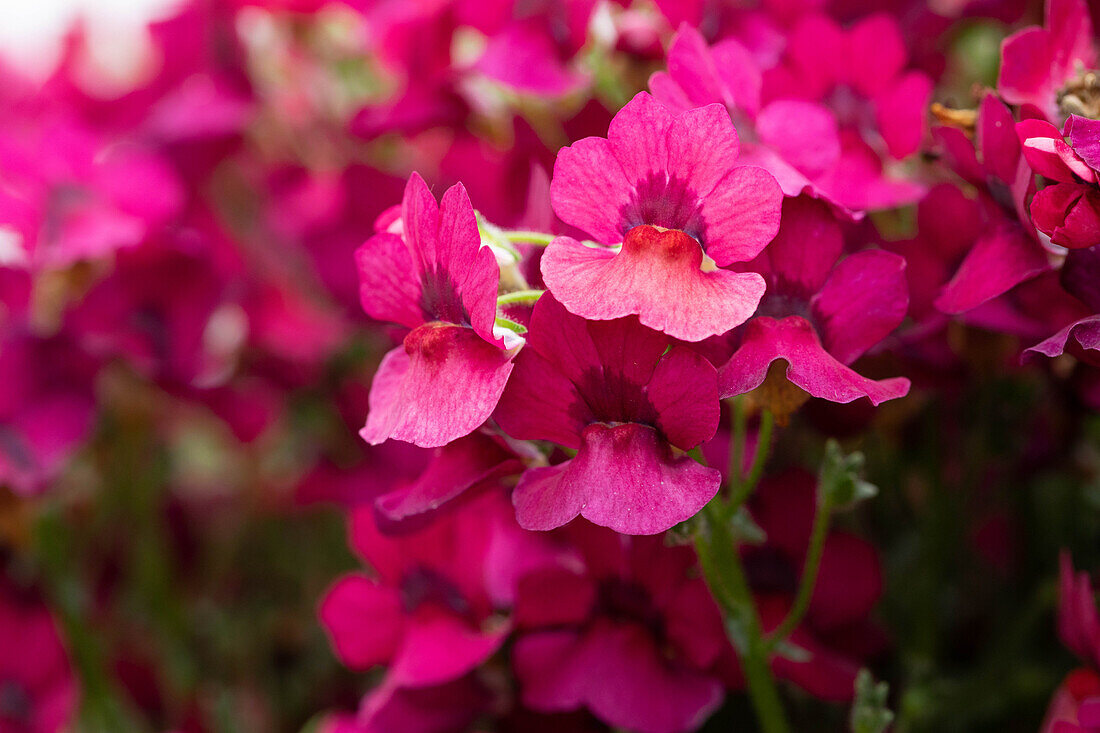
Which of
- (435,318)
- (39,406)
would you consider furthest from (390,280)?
(39,406)

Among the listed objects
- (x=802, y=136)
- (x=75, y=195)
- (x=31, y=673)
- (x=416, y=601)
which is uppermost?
(x=802, y=136)

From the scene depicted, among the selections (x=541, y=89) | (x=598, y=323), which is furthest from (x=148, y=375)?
(x=598, y=323)

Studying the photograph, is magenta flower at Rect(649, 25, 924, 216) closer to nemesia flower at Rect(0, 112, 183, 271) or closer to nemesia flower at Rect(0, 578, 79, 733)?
nemesia flower at Rect(0, 112, 183, 271)

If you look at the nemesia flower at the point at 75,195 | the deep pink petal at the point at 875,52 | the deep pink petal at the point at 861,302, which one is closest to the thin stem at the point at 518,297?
the deep pink petal at the point at 861,302

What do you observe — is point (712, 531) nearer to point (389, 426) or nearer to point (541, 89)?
point (389, 426)

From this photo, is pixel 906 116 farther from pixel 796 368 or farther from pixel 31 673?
pixel 31 673

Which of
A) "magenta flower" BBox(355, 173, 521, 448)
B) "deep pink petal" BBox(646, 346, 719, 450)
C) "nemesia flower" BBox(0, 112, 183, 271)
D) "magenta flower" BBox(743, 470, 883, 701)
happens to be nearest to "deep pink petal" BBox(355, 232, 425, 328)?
"magenta flower" BBox(355, 173, 521, 448)

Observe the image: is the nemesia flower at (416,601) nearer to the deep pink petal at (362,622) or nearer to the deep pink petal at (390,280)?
the deep pink petal at (362,622)
